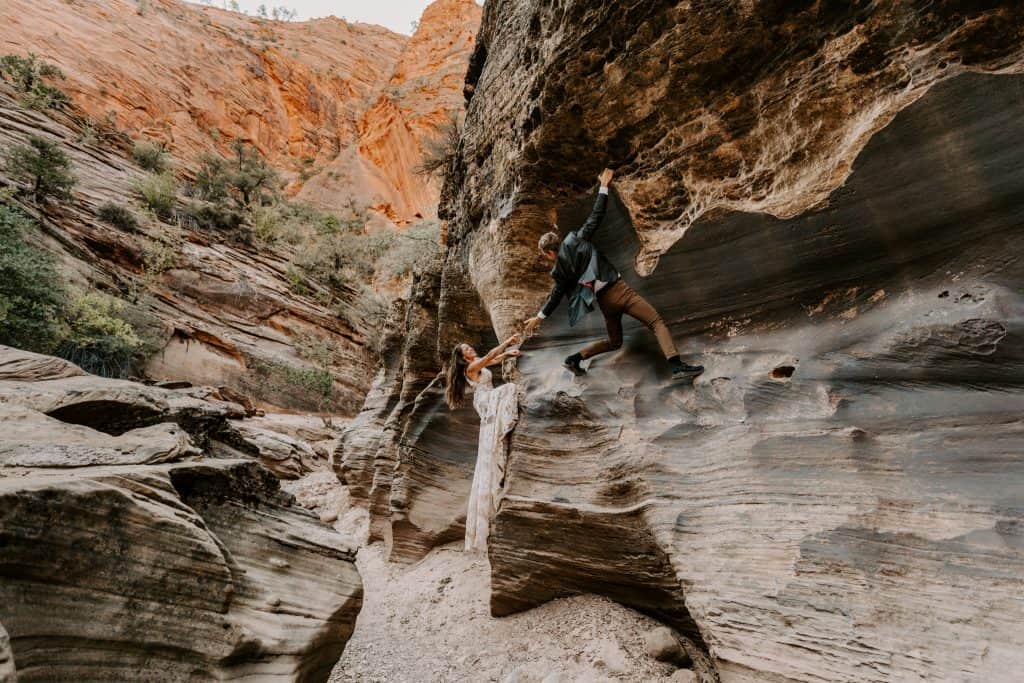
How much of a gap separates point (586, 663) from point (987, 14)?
473 centimetres

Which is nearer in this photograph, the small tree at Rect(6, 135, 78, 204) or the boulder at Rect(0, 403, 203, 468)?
the boulder at Rect(0, 403, 203, 468)

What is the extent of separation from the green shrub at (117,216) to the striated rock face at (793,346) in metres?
18.4

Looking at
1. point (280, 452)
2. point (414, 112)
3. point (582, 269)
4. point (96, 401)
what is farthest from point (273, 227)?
point (582, 269)

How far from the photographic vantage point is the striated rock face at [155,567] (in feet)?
6.57

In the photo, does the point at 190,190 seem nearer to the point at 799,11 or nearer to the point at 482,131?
the point at 482,131

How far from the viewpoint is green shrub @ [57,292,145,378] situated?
1126 cm

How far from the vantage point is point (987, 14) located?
7.96 ft

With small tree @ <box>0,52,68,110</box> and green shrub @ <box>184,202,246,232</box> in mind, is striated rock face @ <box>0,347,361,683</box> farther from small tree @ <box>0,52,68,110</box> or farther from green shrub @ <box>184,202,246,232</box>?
small tree @ <box>0,52,68,110</box>

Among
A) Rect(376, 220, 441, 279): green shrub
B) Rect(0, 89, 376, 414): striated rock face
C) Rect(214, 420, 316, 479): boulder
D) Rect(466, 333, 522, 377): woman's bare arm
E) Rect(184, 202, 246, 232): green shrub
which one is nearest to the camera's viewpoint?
Rect(466, 333, 522, 377): woman's bare arm

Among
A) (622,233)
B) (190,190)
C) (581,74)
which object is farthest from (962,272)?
(190,190)

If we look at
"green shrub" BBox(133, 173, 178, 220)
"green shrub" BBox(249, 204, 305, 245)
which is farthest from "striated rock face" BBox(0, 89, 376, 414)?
"green shrub" BBox(249, 204, 305, 245)

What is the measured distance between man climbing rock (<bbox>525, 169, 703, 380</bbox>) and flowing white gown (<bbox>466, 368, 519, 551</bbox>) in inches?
34.0

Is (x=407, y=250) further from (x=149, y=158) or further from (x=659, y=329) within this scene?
(x=659, y=329)

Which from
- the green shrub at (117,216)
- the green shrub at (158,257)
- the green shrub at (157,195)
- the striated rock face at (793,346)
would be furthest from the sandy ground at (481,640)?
the green shrub at (157,195)
